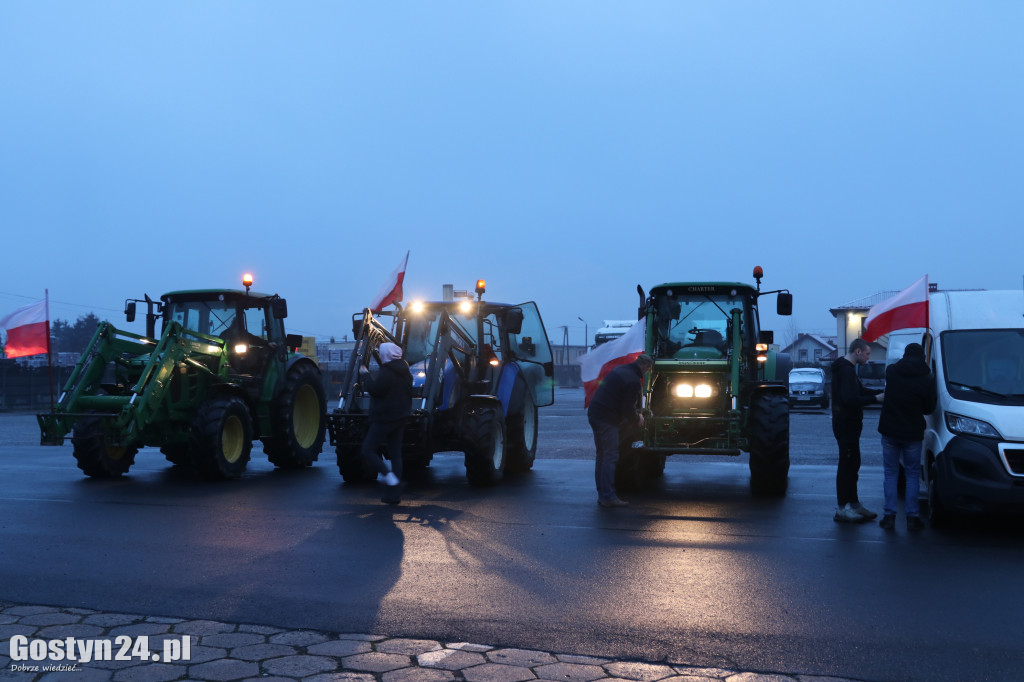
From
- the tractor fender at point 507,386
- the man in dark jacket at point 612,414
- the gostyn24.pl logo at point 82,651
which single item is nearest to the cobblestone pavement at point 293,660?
the gostyn24.pl logo at point 82,651

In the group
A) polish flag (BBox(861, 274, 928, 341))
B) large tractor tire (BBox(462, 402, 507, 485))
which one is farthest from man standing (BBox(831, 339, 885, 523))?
large tractor tire (BBox(462, 402, 507, 485))

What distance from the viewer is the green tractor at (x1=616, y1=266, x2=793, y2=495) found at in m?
10.9

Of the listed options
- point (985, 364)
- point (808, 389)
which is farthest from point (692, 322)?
point (808, 389)

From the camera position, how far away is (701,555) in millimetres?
7445

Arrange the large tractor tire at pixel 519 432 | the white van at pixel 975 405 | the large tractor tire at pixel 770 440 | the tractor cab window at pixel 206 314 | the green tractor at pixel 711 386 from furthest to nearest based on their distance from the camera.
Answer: the tractor cab window at pixel 206 314 < the large tractor tire at pixel 519 432 < the green tractor at pixel 711 386 < the large tractor tire at pixel 770 440 < the white van at pixel 975 405

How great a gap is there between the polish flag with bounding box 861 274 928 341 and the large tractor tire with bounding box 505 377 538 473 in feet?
16.4

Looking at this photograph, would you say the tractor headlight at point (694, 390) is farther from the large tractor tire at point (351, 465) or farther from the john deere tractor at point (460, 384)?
the large tractor tire at point (351, 465)

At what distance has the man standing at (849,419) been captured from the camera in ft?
29.5

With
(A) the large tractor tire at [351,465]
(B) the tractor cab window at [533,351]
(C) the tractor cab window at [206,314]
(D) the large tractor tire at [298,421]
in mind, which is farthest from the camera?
(B) the tractor cab window at [533,351]

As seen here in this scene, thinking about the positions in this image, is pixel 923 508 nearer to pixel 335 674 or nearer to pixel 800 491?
pixel 800 491

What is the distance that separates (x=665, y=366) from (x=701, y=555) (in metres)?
4.52

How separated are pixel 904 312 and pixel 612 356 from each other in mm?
3601

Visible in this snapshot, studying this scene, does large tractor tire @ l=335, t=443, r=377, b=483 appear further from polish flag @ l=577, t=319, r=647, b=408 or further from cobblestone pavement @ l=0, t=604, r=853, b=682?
cobblestone pavement @ l=0, t=604, r=853, b=682

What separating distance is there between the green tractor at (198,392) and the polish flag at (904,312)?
8.32m
